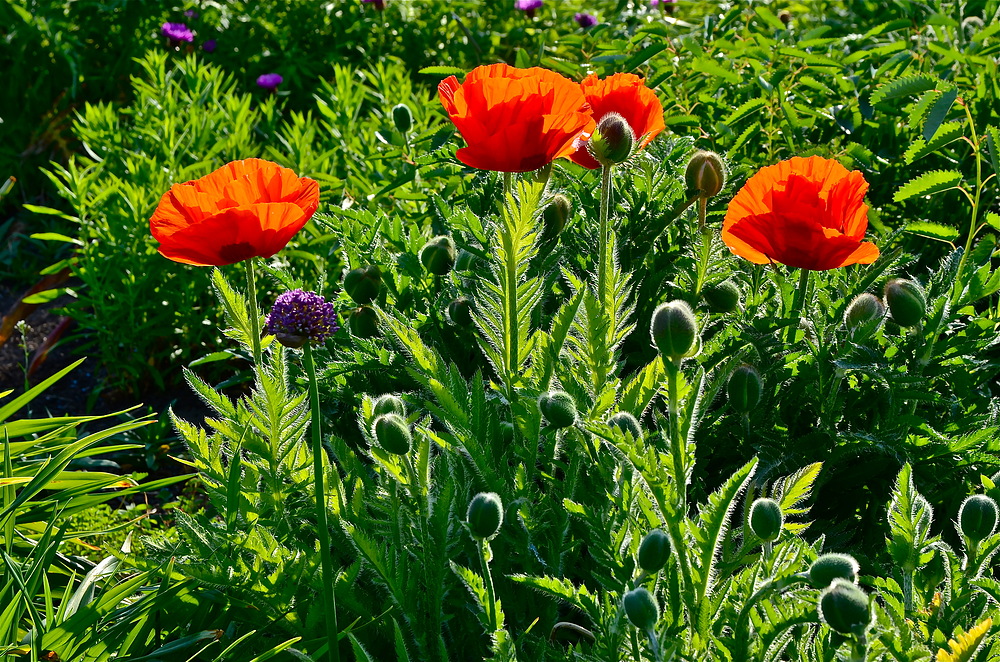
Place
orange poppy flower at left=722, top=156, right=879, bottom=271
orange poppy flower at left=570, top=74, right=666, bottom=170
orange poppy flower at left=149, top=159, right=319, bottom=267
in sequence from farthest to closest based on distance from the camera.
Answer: orange poppy flower at left=570, top=74, right=666, bottom=170 < orange poppy flower at left=722, top=156, right=879, bottom=271 < orange poppy flower at left=149, top=159, right=319, bottom=267

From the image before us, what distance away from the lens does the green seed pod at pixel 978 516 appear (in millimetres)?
1321

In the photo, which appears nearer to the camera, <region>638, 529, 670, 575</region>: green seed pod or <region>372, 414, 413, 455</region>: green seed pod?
<region>638, 529, 670, 575</region>: green seed pod

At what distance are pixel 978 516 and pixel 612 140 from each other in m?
0.77

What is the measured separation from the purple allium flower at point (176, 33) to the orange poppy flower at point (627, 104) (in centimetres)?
297

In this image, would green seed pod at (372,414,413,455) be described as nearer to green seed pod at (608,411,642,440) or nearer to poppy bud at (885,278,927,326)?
green seed pod at (608,411,642,440)

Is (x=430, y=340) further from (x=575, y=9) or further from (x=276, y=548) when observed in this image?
(x=575, y=9)

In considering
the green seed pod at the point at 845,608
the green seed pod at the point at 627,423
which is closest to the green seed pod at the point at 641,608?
the green seed pod at the point at 845,608

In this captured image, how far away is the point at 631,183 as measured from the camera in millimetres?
2344

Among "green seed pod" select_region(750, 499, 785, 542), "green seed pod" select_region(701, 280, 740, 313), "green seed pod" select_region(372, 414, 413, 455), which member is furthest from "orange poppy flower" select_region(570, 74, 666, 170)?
"green seed pod" select_region(750, 499, 785, 542)

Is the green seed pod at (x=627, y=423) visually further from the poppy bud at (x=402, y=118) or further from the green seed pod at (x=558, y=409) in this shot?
the poppy bud at (x=402, y=118)

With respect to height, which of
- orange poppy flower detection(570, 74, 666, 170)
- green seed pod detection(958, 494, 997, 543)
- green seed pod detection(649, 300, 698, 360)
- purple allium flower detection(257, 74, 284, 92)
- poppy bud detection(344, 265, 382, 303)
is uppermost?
orange poppy flower detection(570, 74, 666, 170)

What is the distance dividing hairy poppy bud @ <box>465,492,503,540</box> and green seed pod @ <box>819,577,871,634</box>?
1.32 feet

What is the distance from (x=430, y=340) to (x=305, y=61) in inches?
102

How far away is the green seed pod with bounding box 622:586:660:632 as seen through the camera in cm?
113
